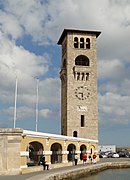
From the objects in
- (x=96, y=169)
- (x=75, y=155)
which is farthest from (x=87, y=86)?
(x=96, y=169)

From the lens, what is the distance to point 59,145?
42875mm

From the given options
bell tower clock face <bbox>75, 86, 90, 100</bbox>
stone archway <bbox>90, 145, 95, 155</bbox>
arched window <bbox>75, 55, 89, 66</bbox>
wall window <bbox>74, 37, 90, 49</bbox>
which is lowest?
stone archway <bbox>90, 145, 95, 155</bbox>

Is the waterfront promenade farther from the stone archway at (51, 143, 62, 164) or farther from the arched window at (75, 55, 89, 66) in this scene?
the arched window at (75, 55, 89, 66)

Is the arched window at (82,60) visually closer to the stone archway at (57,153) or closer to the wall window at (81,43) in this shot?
the wall window at (81,43)

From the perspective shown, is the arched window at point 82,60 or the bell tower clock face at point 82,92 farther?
the arched window at point 82,60

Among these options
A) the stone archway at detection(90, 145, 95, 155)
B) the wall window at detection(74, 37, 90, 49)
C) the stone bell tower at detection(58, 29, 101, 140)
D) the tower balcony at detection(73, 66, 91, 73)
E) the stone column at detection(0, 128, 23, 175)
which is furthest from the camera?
the wall window at detection(74, 37, 90, 49)

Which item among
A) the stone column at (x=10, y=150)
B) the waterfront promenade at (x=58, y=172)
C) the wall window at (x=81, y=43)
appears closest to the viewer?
the waterfront promenade at (x=58, y=172)

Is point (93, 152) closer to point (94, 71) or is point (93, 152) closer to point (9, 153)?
point (94, 71)

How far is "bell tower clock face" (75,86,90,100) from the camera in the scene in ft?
193

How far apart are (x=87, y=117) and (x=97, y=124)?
7.61 feet

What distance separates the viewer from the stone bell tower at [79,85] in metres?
57.8

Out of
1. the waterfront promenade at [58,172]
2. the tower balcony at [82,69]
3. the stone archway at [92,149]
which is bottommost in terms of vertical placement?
the waterfront promenade at [58,172]

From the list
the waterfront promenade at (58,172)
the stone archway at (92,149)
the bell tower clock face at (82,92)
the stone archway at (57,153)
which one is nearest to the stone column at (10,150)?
the waterfront promenade at (58,172)

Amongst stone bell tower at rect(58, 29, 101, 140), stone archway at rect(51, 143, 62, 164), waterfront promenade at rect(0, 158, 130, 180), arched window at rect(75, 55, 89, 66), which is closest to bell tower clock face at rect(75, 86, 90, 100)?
stone bell tower at rect(58, 29, 101, 140)
